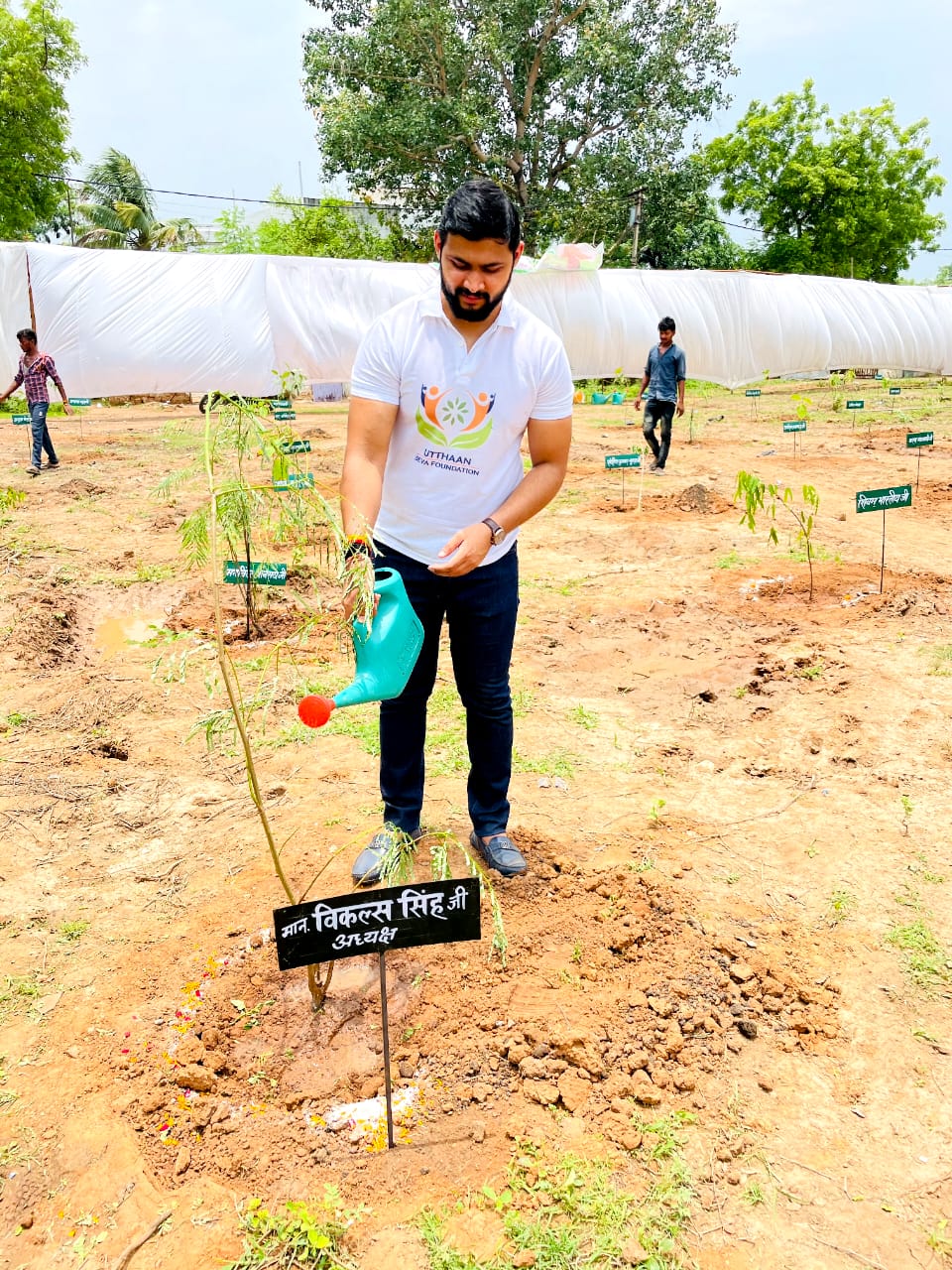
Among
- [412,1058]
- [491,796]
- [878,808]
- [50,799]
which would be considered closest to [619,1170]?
[412,1058]

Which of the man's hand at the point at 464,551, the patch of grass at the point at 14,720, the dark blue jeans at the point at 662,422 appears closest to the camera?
the man's hand at the point at 464,551

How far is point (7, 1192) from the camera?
5.32 feet

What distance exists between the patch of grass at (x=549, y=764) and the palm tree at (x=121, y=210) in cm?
2904

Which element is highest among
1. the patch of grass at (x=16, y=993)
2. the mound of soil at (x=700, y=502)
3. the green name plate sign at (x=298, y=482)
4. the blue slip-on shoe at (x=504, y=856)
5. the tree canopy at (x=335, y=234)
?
the tree canopy at (x=335, y=234)

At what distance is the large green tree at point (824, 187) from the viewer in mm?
26078

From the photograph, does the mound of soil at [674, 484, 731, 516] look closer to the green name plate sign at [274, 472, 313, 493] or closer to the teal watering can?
the teal watering can

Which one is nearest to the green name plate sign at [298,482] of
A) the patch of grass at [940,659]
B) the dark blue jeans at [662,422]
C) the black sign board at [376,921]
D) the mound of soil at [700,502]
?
the black sign board at [376,921]

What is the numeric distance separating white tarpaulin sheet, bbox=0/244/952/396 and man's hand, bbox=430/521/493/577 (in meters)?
14.1

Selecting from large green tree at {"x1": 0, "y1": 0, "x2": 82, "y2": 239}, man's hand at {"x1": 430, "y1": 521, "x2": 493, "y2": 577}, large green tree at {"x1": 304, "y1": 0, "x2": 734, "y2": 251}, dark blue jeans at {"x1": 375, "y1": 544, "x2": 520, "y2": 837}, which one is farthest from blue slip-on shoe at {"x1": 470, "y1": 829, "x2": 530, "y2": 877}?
large green tree at {"x1": 0, "y1": 0, "x2": 82, "y2": 239}

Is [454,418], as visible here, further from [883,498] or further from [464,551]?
[883,498]

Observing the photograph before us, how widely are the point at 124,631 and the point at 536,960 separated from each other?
11.7ft

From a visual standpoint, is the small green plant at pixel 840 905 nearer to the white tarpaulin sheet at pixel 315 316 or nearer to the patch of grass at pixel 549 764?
the patch of grass at pixel 549 764

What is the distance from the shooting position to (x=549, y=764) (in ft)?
10.6

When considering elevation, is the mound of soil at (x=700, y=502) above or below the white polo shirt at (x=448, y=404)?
below
